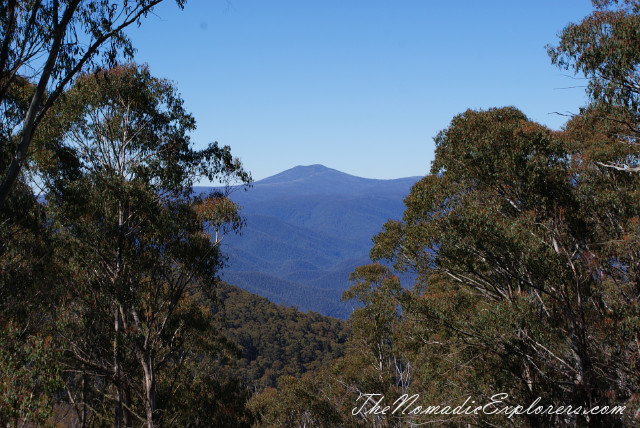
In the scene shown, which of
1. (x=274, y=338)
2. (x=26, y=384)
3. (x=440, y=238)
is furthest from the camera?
(x=274, y=338)

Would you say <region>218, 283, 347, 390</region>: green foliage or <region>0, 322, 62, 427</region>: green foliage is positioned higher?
<region>0, 322, 62, 427</region>: green foliage

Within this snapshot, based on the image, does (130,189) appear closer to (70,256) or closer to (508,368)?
(70,256)

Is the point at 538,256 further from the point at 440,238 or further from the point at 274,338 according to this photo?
the point at 274,338

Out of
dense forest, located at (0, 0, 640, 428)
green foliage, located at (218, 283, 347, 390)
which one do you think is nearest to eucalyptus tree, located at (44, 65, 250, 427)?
dense forest, located at (0, 0, 640, 428)

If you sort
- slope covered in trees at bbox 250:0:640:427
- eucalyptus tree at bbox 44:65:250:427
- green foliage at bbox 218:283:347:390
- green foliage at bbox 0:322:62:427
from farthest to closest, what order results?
green foliage at bbox 218:283:347:390, eucalyptus tree at bbox 44:65:250:427, slope covered in trees at bbox 250:0:640:427, green foliage at bbox 0:322:62:427

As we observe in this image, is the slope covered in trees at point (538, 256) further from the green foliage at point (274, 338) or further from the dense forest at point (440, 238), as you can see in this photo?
the green foliage at point (274, 338)

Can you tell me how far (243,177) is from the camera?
12.5 meters

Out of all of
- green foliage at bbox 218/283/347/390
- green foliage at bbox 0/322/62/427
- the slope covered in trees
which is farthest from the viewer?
green foliage at bbox 218/283/347/390

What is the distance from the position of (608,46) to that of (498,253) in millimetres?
4245

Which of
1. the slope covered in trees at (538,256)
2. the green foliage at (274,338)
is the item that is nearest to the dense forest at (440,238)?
the slope covered in trees at (538,256)

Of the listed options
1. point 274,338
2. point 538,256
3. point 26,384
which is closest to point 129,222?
point 26,384

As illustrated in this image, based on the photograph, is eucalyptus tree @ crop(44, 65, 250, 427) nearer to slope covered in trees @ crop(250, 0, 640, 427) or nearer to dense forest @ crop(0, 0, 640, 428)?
dense forest @ crop(0, 0, 640, 428)

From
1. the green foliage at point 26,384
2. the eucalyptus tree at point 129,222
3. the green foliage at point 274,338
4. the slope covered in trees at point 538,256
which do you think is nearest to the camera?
the green foliage at point 26,384

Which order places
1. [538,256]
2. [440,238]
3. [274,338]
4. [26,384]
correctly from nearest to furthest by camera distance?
[26,384] → [538,256] → [440,238] → [274,338]
